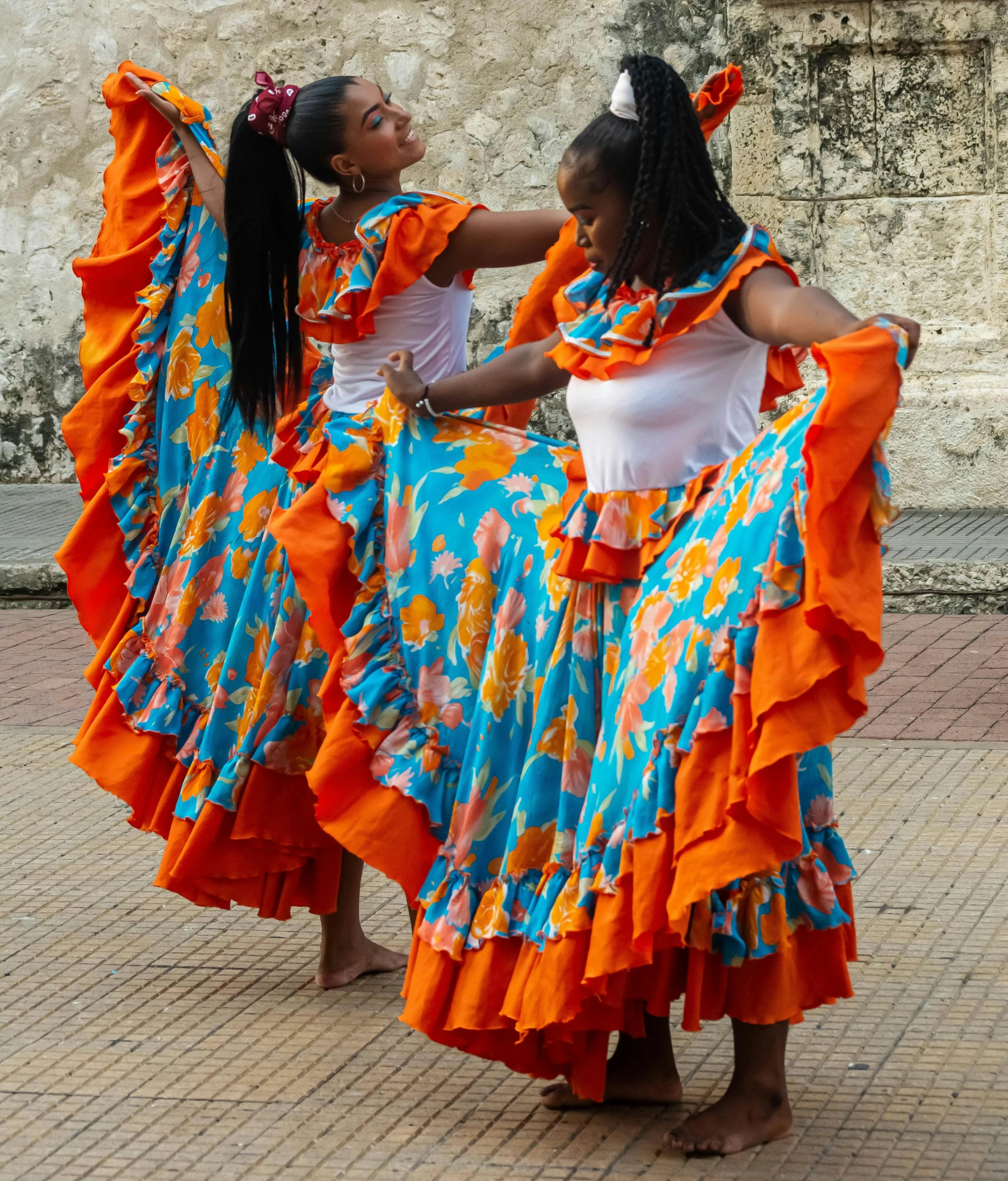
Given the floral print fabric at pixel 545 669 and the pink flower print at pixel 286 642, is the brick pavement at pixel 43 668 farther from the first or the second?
the floral print fabric at pixel 545 669

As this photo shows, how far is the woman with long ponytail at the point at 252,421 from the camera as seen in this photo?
3.64 m

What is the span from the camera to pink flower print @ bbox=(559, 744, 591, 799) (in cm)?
294

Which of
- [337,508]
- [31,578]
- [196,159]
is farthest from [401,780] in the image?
[31,578]

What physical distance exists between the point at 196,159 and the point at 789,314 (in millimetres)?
1833

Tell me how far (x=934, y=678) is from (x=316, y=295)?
11.5ft

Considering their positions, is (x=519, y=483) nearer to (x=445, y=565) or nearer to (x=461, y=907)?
(x=445, y=565)

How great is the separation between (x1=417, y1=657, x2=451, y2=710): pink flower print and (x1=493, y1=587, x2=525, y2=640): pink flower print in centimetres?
18

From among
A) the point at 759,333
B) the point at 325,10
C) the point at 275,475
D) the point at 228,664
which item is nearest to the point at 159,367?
the point at 275,475

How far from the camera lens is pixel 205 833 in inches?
145

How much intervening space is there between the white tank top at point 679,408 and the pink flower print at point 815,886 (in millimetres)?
655

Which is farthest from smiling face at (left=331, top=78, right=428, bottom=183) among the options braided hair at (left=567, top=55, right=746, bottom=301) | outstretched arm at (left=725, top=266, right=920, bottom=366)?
outstretched arm at (left=725, top=266, right=920, bottom=366)

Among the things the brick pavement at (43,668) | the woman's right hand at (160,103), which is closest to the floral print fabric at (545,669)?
the woman's right hand at (160,103)

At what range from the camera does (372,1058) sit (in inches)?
133

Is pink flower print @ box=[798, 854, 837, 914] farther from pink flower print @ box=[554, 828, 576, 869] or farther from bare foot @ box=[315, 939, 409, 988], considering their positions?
bare foot @ box=[315, 939, 409, 988]
